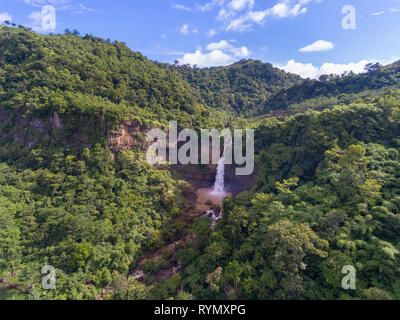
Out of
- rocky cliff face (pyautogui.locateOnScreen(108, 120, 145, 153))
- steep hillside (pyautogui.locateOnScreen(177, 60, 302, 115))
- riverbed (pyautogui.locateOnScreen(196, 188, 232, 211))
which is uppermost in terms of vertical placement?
steep hillside (pyautogui.locateOnScreen(177, 60, 302, 115))

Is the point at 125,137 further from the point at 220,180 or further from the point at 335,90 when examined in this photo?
the point at 335,90

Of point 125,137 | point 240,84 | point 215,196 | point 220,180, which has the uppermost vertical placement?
point 240,84

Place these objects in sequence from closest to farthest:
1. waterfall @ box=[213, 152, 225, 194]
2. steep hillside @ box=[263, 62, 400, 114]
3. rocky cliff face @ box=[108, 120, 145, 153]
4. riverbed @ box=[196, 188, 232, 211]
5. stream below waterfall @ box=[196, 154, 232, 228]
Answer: rocky cliff face @ box=[108, 120, 145, 153]
stream below waterfall @ box=[196, 154, 232, 228]
riverbed @ box=[196, 188, 232, 211]
waterfall @ box=[213, 152, 225, 194]
steep hillside @ box=[263, 62, 400, 114]

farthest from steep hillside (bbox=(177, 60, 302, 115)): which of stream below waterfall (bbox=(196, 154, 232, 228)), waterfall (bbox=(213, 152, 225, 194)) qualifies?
stream below waterfall (bbox=(196, 154, 232, 228))

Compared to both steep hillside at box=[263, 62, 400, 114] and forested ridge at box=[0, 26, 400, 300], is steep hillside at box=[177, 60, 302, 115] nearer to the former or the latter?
steep hillside at box=[263, 62, 400, 114]

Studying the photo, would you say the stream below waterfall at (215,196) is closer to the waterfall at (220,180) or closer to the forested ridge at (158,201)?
the waterfall at (220,180)

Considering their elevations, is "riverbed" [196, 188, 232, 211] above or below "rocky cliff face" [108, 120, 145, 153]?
below

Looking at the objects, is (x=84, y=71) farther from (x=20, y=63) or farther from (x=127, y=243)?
(x=127, y=243)

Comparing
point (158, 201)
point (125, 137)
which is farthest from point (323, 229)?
point (125, 137)

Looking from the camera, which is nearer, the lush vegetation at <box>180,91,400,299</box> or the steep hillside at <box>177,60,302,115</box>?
the lush vegetation at <box>180,91,400,299</box>

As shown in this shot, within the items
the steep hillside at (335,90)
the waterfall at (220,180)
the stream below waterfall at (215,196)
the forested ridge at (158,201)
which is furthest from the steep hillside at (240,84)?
the forested ridge at (158,201)
